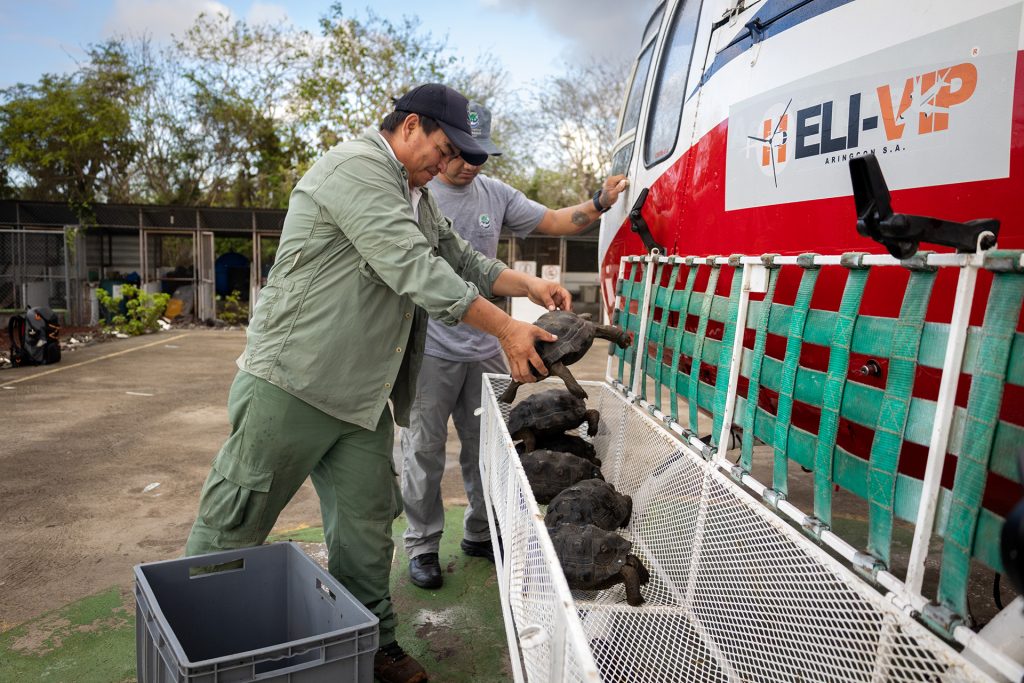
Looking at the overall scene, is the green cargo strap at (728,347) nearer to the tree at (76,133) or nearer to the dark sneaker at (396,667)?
the dark sneaker at (396,667)

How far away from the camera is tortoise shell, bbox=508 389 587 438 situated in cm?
345

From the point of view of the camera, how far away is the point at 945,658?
4.66ft

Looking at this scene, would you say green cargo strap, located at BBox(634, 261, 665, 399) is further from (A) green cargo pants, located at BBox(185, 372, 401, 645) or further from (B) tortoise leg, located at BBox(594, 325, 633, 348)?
(A) green cargo pants, located at BBox(185, 372, 401, 645)

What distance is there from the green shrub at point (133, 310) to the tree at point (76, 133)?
7.64m

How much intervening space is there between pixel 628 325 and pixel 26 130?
86.0 ft

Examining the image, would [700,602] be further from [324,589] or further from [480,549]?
[480,549]

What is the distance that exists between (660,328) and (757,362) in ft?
3.14

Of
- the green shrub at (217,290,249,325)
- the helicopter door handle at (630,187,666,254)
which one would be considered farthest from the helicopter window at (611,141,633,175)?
the green shrub at (217,290,249,325)

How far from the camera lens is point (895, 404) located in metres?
1.71

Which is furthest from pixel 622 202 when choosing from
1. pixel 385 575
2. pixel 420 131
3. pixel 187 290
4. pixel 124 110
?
pixel 124 110

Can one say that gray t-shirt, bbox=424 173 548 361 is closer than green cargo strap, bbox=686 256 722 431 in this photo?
No

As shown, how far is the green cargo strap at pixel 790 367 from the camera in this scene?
2.10 meters

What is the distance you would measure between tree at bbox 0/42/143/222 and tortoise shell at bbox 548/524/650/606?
80.4 feet

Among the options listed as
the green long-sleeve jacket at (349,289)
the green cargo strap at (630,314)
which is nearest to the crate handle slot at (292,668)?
the green long-sleeve jacket at (349,289)
